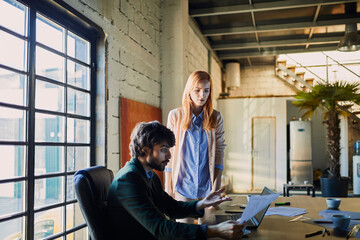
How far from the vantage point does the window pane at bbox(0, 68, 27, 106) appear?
1962 millimetres

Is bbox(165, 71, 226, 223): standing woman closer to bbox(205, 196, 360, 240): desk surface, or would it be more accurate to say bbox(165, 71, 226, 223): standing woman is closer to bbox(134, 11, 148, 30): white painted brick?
bbox(205, 196, 360, 240): desk surface

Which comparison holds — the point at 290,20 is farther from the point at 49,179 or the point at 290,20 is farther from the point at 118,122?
the point at 49,179

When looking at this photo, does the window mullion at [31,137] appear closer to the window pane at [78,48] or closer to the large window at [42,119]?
the large window at [42,119]

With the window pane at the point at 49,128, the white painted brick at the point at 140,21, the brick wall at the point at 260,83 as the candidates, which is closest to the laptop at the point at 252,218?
Result: the window pane at the point at 49,128

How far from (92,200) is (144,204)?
18 centimetres

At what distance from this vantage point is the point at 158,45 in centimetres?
439

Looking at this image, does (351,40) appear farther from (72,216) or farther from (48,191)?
(48,191)

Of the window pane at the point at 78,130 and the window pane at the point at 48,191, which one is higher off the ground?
the window pane at the point at 78,130

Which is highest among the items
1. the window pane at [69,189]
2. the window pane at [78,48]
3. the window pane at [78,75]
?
the window pane at [78,48]

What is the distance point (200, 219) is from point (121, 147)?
169cm

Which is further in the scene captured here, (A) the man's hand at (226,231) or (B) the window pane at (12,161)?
(B) the window pane at (12,161)

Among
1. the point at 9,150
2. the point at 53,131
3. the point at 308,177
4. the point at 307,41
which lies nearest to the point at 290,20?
the point at 307,41

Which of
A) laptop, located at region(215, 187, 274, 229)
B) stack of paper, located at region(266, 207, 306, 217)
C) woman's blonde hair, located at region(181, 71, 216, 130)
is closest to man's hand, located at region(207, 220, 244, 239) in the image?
laptop, located at region(215, 187, 274, 229)

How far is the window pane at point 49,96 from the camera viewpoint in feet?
7.47
